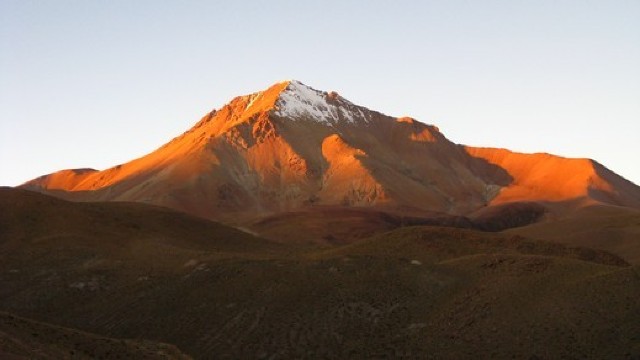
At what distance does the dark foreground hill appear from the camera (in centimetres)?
5312

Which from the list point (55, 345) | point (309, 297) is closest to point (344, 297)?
point (309, 297)

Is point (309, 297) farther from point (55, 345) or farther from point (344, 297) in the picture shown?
point (55, 345)

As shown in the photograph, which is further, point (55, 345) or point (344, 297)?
point (344, 297)

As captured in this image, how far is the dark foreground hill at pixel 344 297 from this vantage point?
5312cm

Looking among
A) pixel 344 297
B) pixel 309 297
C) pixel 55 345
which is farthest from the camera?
pixel 309 297

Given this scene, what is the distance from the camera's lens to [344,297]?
63.8 meters

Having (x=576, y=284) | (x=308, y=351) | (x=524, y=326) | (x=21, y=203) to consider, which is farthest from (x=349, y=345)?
(x=21, y=203)

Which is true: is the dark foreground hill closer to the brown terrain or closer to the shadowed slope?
the brown terrain

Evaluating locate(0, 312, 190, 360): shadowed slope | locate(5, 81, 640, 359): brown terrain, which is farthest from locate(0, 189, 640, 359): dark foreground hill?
locate(0, 312, 190, 360): shadowed slope

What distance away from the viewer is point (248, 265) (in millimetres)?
74000

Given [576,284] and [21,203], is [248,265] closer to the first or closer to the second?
[576,284]

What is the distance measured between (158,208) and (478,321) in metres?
75.9

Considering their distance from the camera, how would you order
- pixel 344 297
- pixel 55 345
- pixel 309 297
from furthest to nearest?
pixel 309 297
pixel 344 297
pixel 55 345

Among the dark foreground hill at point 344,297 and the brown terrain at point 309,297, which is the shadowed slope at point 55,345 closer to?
the brown terrain at point 309,297
